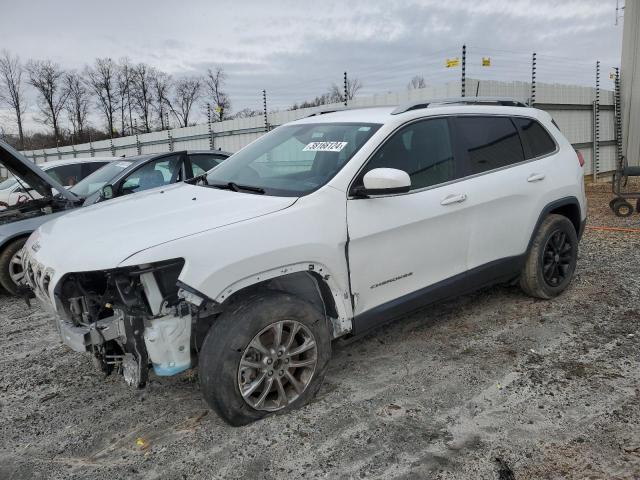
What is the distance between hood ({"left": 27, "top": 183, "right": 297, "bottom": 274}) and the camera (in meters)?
2.54

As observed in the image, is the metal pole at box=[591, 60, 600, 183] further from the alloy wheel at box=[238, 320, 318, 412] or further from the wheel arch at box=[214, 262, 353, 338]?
the alloy wheel at box=[238, 320, 318, 412]

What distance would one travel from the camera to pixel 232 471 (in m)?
2.53

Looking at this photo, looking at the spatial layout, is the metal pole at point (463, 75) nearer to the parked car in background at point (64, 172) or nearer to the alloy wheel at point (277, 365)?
the parked car in background at point (64, 172)

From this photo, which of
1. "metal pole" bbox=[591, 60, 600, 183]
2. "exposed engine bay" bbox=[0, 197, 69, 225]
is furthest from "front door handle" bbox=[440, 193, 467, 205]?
"metal pole" bbox=[591, 60, 600, 183]

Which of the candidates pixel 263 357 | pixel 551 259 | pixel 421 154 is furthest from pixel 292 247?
pixel 551 259

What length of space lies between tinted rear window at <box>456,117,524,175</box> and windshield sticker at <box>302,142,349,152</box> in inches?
41.0

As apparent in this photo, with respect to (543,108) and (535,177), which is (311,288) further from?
(543,108)

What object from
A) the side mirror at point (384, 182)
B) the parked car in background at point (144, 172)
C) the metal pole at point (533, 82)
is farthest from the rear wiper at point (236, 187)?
the metal pole at point (533, 82)

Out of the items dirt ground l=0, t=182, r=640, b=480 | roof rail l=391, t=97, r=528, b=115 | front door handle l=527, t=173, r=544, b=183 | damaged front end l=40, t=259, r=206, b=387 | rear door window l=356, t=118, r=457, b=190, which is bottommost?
dirt ground l=0, t=182, r=640, b=480

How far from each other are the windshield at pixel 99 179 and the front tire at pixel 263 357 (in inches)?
201

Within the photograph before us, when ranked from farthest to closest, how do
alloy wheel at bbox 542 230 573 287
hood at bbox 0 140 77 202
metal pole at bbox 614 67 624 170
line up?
metal pole at bbox 614 67 624 170 → hood at bbox 0 140 77 202 → alloy wheel at bbox 542 230 573 287

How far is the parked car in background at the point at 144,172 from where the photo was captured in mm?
6520

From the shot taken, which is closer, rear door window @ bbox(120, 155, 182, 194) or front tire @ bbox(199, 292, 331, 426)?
front tire @ bbox(199, 292, 331, 426)

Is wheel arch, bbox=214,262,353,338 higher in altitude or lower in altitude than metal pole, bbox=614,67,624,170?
lower
